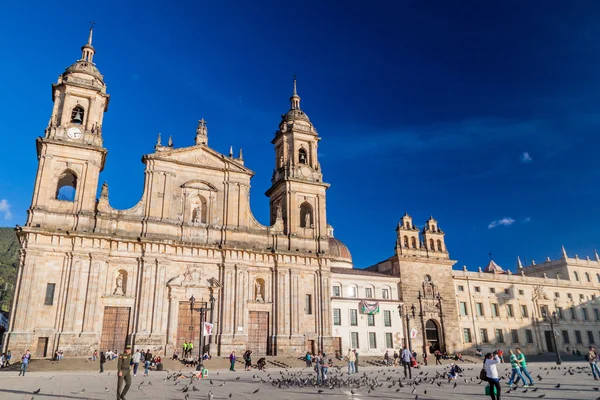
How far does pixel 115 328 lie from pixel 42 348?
4959mm

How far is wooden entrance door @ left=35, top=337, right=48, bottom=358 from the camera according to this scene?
1275 inches

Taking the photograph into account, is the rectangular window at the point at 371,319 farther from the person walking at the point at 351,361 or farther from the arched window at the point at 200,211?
the arched window at the point at 200,211

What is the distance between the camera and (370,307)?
154ft

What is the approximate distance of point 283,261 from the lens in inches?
1678

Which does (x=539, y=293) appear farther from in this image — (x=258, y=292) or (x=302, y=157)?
(x=258, y=292)

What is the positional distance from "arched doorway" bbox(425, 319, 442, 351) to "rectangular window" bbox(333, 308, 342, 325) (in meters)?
10.8

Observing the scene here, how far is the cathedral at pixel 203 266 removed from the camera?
113ft

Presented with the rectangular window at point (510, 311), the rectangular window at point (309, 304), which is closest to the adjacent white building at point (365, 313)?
the rectangular window at point (309, 304)

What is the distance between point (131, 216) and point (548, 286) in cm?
5421

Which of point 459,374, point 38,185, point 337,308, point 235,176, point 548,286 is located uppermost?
point 235,176

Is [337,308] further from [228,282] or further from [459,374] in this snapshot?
[459,374]

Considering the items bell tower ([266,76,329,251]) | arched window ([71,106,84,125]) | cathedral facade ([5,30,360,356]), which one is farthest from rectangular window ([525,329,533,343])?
arched window ([71,106,84,125])

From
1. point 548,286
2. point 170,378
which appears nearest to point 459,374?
point 170,378

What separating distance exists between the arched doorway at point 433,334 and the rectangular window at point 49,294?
119 ft
